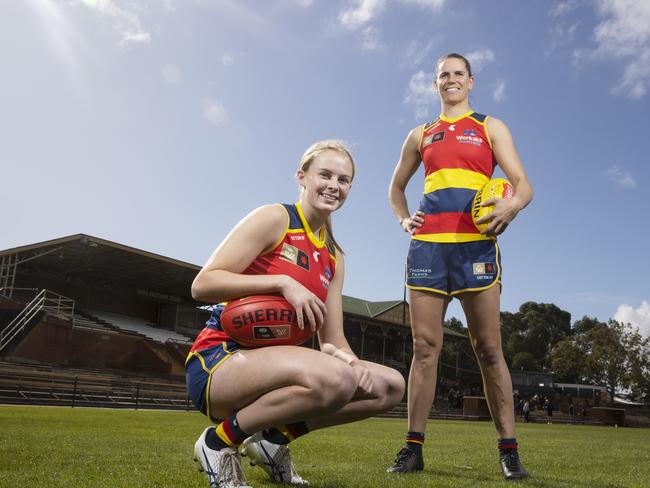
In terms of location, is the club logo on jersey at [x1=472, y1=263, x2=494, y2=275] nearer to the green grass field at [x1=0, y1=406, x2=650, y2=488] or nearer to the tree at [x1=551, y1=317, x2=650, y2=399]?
the green grass field at [x1=0, y1=406, x2=650, y2=488]

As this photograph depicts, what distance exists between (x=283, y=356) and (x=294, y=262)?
0.53 meters

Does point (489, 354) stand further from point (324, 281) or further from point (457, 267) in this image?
point (324, 281)

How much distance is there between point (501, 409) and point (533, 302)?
304ft

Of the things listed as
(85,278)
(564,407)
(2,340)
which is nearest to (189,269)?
(85,278)

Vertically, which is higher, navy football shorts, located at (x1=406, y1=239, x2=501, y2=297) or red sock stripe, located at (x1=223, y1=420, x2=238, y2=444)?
navy football shorts, located at (x1=406, y1=239, x2=501, y2=297)

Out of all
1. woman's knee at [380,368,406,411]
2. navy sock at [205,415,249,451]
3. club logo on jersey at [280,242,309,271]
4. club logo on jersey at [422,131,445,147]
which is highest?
club logo on jersey at [422,131,445,147]

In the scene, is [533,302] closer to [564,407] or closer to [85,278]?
[564,407]

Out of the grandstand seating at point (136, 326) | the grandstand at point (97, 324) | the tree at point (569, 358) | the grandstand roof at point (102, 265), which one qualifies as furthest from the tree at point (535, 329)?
the grandstand roof at point (102, 265)

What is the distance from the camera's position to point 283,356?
9.07ft

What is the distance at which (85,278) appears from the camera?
36.8 metres

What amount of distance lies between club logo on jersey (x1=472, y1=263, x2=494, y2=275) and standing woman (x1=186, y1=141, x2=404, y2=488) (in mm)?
1202

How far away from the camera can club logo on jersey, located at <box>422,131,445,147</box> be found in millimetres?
4590

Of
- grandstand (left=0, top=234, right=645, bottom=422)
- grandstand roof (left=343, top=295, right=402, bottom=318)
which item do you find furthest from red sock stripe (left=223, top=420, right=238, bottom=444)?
grandstand roof (left=343, top=295, right=402, bottom=318)

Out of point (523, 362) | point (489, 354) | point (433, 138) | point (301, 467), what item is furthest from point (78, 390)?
point (523, 362)
